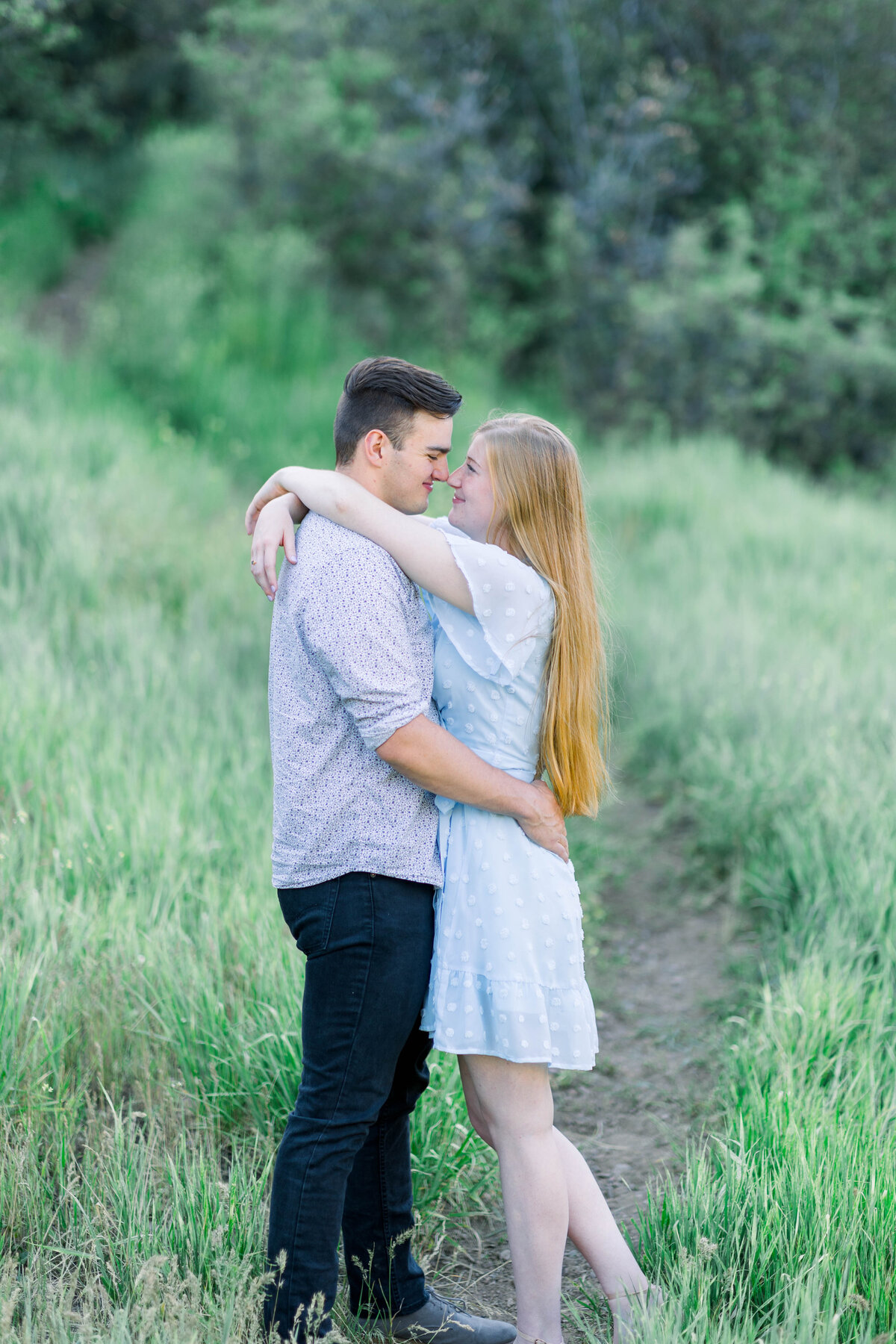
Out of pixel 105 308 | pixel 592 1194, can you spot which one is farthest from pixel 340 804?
pixel 105 308

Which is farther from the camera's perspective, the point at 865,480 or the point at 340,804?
the point at 865,480

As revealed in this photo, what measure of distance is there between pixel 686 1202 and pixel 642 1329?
1.09ft

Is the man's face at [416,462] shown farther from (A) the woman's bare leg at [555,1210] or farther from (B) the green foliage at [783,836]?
(B) the green foliage at [783,836]

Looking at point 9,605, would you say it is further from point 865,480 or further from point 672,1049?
point 865,480

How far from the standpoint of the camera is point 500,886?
7.38 ft

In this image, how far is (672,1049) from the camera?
402cm

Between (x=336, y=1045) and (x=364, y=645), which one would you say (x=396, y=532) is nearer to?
(x=364, y=645)

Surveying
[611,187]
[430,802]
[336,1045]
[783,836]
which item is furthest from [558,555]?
[611,187]

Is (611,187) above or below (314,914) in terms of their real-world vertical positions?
above

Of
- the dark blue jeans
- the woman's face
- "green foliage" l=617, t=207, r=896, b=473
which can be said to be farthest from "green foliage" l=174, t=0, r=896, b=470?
the dark blue jeans

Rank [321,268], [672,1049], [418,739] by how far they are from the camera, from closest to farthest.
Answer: [418,739]
[672,1049]
[321,268]

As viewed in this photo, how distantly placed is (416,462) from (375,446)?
0.29 feet

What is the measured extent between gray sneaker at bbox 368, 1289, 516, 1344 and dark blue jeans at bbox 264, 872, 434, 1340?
37 cm

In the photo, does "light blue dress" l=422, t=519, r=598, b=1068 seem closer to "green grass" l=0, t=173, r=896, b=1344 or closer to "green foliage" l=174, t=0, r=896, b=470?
"green grass" l=0, t=173, r=896, b=1344
